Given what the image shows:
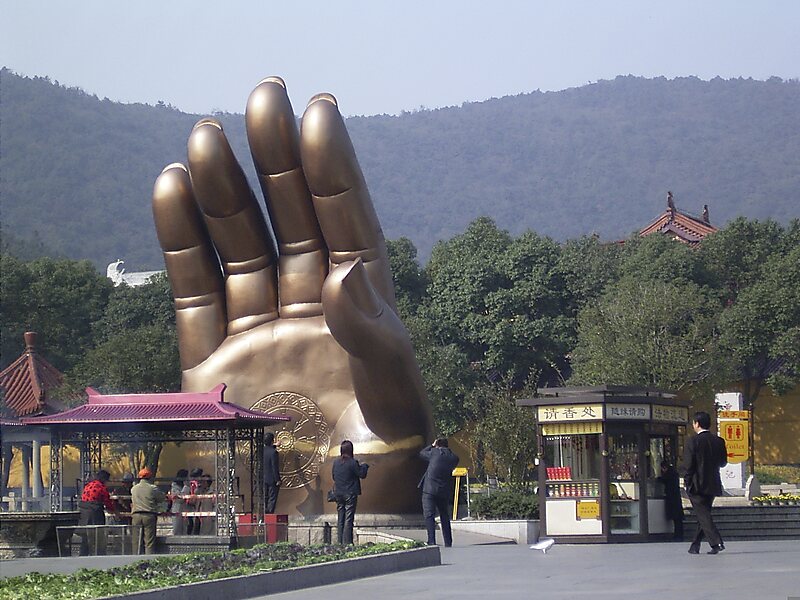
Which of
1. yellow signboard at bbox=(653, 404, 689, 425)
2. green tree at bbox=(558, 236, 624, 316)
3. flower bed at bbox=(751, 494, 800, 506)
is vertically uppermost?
green tree at bbox=(558, 236, 624, 316)

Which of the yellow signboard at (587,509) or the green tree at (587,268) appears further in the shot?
the green tree at (587,268)

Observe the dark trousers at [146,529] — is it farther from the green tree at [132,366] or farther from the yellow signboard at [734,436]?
the green tree at [132,366]

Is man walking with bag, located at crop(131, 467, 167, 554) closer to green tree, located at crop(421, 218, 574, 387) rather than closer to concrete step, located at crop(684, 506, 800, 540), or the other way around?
concrete step, located at crop(684, 506, 800, 540)

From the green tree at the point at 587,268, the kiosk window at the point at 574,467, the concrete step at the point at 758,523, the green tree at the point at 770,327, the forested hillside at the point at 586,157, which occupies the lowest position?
the concrete step at the point at 758,523

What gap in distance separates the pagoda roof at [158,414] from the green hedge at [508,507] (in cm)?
378

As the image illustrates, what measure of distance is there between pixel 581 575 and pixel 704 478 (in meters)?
2.90

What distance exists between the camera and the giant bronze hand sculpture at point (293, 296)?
2169 centimetres

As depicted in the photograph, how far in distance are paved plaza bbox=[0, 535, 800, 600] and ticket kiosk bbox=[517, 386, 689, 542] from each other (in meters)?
2.58

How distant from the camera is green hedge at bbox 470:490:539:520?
829 inches

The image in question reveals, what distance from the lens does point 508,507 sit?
21141 millimetres

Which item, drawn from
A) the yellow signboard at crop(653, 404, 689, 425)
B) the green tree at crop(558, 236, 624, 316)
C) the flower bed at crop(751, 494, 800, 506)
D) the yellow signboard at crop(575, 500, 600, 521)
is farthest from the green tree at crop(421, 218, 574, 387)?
the yellow signboard at crop(575, 500, 600, 521)

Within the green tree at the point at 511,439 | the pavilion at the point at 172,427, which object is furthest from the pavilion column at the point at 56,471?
the green tree at the point at 511,439

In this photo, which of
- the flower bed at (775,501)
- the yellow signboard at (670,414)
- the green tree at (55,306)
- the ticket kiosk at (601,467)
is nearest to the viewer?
the ticket kiosk at (601,467)

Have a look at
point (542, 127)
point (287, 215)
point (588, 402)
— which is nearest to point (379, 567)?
point (588, 402)
